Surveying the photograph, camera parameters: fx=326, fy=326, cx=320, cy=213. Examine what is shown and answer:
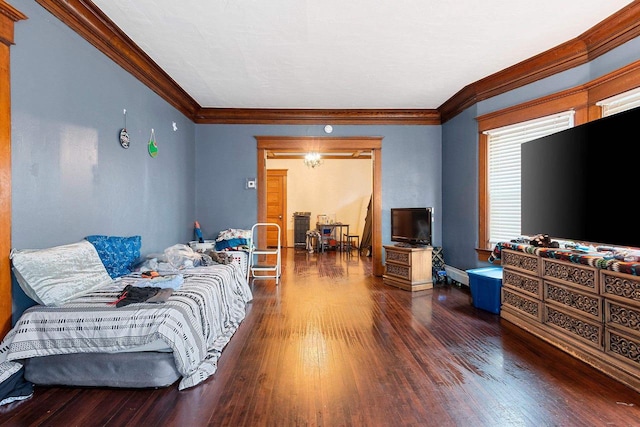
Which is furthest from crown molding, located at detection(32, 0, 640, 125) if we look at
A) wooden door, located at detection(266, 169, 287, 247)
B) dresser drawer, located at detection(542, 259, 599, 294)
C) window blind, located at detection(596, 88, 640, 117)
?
Result: wooden door, located at detection(266, 169, 287, 247)

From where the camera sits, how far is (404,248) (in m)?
4.82

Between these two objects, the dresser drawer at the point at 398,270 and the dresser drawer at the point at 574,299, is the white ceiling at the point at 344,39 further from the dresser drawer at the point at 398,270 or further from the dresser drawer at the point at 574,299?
the dresser drawer at the point at 398,270

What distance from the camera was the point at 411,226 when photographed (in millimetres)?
4969

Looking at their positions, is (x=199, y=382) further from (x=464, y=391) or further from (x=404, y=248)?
(x=404, y=248)

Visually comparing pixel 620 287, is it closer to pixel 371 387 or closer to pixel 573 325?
pixel 573 325

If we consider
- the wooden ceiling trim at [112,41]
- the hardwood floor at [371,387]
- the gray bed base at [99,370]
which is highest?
the wooden ceiling trim at [112,41]

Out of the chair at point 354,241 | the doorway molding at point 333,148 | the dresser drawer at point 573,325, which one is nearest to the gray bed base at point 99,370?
the dresser drawer at point 573,325

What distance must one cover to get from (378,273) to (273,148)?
9.24ft

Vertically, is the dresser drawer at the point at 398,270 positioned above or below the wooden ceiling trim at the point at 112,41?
below

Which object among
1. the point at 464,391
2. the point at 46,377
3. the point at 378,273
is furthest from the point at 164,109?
the point at 464,391

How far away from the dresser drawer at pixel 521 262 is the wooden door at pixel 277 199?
7291 millimetres

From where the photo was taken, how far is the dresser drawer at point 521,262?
2929 millimetres

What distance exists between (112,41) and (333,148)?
3.40m

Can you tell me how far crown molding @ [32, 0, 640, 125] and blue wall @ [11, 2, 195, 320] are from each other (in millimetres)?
125
